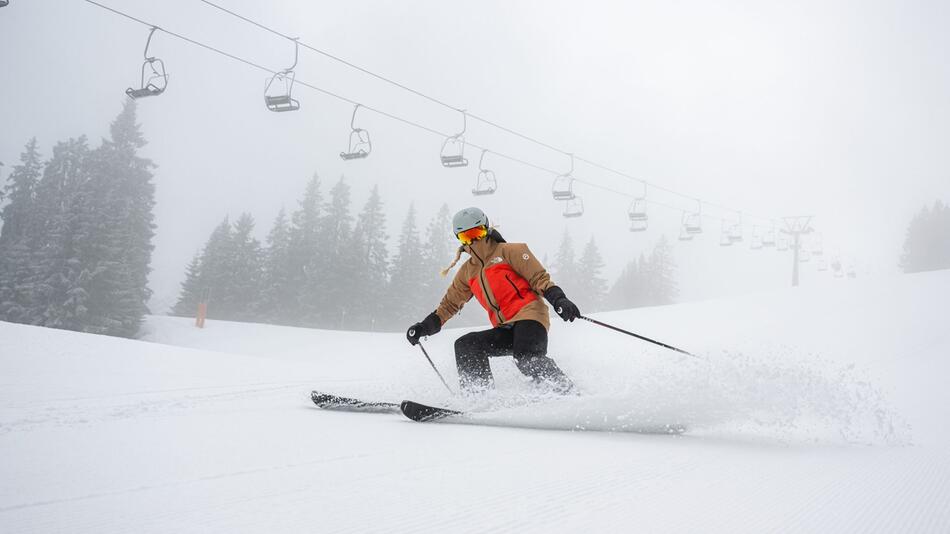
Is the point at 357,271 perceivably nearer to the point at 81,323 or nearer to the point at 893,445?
the point at 81,323

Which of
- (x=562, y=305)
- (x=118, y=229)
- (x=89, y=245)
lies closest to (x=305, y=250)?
(x=118, y=229)

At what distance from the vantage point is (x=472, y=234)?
4.11 m

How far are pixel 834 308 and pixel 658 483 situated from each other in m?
13.6

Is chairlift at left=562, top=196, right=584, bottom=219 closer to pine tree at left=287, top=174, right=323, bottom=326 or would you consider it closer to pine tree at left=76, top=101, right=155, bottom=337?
pine tree at left=76, top=101, right=155, bottom=337

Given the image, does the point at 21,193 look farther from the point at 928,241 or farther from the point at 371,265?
the point at 928,241

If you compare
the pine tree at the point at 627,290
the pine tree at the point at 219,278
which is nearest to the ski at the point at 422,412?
the pine tree at the point at 219,278

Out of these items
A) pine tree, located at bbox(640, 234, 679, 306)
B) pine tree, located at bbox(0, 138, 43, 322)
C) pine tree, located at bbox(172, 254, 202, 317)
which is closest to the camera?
pine tree, located at bbox(0, 138, 43, 322)

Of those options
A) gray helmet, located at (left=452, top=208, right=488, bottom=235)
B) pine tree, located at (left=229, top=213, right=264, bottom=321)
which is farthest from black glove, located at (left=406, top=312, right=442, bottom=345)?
pine tree, located at (left=229, top=213, right=264, bottom=321)

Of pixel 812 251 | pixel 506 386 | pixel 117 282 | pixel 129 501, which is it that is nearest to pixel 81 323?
pixel 117 282

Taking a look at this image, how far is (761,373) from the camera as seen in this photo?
2.85 m

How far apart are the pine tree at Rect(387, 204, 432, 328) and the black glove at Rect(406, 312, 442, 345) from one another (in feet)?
126

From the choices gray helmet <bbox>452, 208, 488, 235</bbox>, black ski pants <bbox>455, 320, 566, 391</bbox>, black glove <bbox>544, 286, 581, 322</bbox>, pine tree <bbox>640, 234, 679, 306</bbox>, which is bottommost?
black ski pants <bbox>455, 320, 566, 391</bbox>

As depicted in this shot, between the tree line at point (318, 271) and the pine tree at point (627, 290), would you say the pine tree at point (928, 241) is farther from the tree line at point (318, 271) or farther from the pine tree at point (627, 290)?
the tree line at point (318, 271)

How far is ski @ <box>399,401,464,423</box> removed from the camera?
10.0ft
